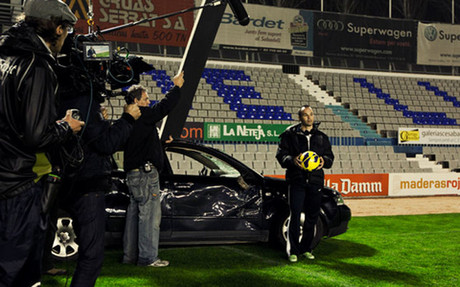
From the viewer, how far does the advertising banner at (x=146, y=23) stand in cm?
2084

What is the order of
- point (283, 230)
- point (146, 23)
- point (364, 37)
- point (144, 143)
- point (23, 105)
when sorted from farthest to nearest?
point (364, 37), point (146, 23), point (283, 230), point (144, 143), point (23, 105)

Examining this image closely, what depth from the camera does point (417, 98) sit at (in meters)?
24.6

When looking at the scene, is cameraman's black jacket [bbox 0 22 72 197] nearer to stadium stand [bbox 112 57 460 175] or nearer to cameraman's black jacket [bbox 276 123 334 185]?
cameraman's black jacket [bbox 276 123 334 185]

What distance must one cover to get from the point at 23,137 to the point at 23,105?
0.14 m

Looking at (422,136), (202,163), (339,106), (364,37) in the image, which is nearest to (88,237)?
(202,163)

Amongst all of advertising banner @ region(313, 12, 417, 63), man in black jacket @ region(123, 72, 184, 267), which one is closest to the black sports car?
man in black jacket @ region(123, 72, 184, 267)

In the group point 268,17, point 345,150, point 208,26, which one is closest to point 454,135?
point 345,150

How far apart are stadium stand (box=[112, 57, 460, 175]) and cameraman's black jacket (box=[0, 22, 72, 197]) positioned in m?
14.5

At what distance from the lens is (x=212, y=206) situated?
621cm

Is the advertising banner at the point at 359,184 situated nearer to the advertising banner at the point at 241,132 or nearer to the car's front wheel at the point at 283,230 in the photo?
the advertising banner at the point at 241,132

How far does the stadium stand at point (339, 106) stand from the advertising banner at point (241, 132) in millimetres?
247

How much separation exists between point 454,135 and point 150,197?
18.5 metres

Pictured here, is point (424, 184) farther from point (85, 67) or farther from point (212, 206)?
point (85, 67)

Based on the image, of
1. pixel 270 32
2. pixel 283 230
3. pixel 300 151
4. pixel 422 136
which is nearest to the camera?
pixel 300 151
